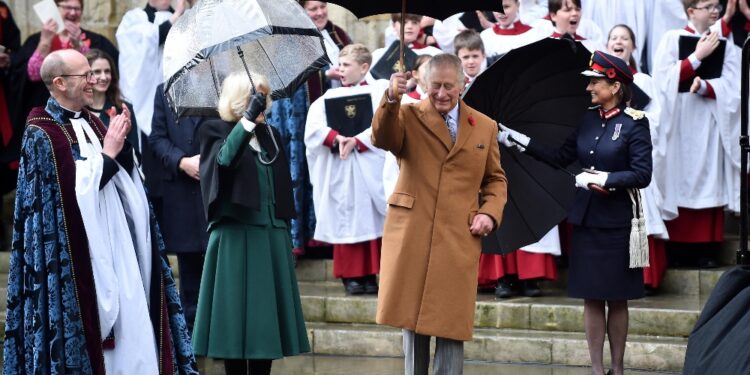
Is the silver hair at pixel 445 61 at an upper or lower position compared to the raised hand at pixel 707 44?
upper

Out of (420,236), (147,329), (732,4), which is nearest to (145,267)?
(147,329)

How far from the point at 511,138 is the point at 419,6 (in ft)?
3.22

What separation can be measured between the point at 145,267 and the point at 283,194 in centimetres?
88

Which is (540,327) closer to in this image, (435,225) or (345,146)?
(345,146)

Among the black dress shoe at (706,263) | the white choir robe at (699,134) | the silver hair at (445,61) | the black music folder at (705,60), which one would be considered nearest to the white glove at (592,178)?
the silver hair at (445,61)

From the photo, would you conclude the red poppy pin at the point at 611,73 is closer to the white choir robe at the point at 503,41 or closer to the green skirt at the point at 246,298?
the green skirt at the point at 246,298

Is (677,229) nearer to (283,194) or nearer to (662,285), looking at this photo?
(662,285)

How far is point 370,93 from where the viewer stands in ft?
35.6

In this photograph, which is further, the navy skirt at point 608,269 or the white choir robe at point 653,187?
the white choir robe at point 653,187

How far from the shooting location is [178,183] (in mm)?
9859

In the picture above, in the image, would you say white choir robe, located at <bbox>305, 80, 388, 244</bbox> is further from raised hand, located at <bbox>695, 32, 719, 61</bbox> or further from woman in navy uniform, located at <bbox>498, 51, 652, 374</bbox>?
woman in navy uniform, located at <bbox>498, 51, 652, 374</bbox>

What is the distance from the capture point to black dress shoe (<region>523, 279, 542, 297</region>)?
10.3 m

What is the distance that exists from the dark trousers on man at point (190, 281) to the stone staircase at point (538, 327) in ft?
2.94

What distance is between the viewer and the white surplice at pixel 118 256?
7707mm
